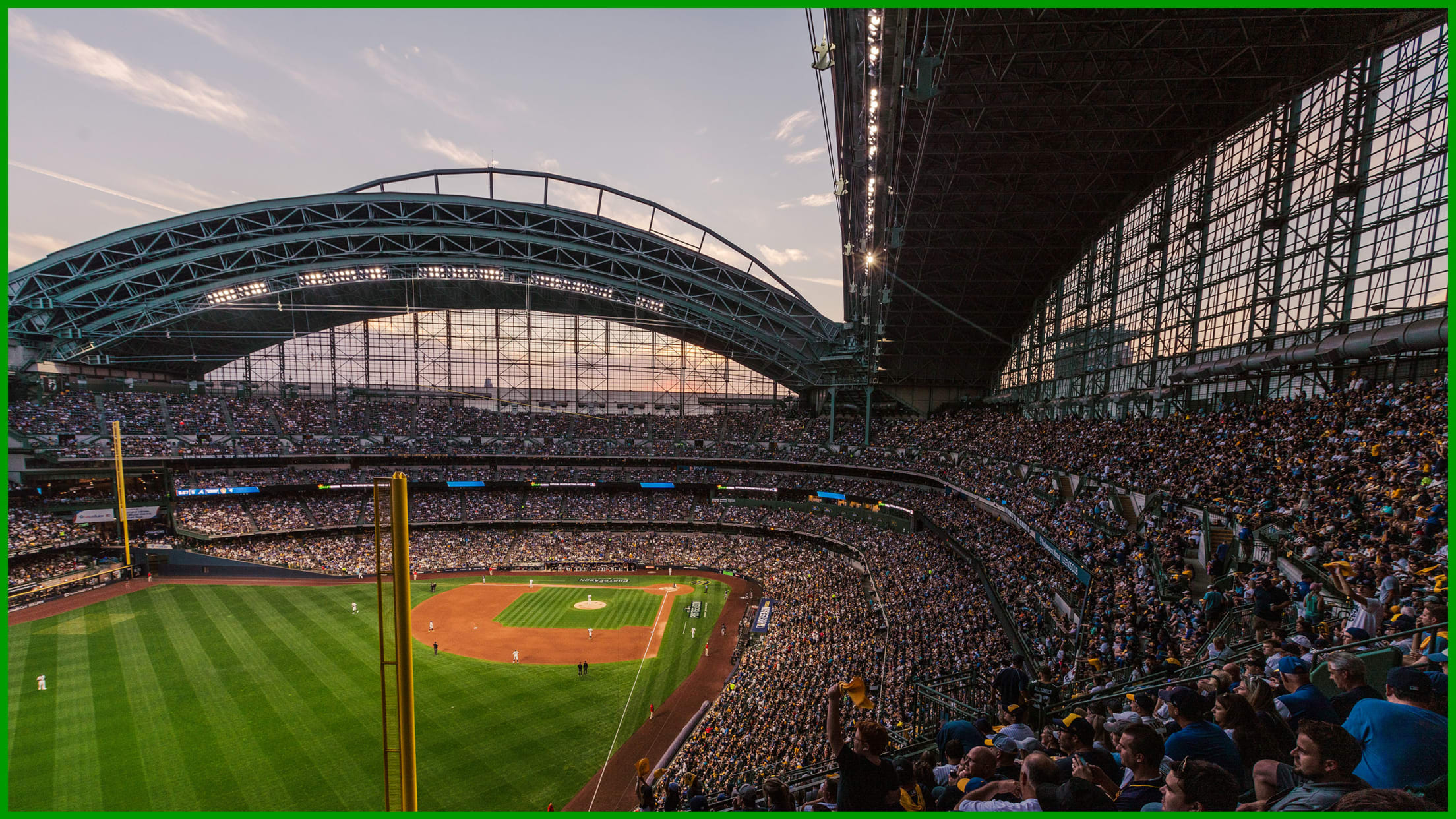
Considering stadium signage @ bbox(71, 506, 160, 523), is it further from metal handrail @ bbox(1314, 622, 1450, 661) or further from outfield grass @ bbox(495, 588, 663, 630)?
metal handrail @ bbox(1314, 622, 1450, 661)

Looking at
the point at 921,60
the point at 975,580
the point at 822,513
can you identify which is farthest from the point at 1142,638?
the point at 822,513

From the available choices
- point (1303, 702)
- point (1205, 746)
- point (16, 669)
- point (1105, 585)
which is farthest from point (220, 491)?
point (1303, 702)

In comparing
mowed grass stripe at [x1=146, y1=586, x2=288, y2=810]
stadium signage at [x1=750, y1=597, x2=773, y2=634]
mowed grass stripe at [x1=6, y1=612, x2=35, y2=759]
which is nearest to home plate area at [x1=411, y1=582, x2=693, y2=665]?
stadium signage at [x1=750, y1=597, x2=773, y2=634]

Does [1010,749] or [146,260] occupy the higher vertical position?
[146,260]

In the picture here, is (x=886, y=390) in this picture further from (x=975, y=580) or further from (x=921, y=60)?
(x=921, y=60)

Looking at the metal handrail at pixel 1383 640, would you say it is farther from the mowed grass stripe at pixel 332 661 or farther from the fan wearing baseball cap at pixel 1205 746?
the mowed grass stripe at pixel 332 661

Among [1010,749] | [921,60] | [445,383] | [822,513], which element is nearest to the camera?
[1010,749]
